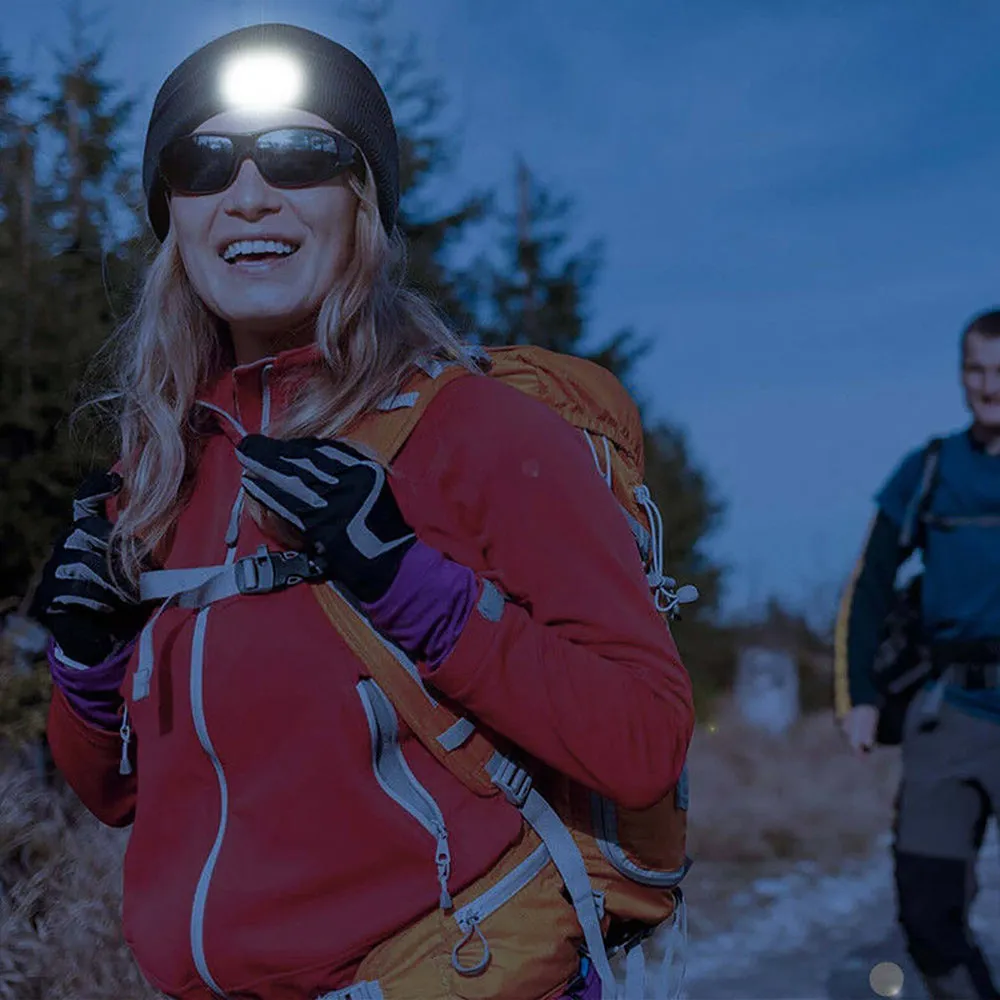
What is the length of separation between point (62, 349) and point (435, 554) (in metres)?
5.19

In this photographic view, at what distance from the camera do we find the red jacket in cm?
166

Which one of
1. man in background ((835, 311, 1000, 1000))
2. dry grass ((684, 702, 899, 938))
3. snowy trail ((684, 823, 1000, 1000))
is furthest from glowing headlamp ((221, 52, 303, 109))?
dry grass ((684, 702, 899, 938))

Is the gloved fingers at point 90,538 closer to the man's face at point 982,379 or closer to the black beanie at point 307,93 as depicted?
the black beanie at point 307,93

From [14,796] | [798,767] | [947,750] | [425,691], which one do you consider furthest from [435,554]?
[798,767]

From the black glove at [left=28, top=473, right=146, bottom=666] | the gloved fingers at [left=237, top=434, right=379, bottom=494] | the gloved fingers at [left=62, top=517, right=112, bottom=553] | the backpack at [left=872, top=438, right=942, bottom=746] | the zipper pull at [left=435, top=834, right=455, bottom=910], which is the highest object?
the gloved fingers at [left=237, top=434, right=379, bottom=494]

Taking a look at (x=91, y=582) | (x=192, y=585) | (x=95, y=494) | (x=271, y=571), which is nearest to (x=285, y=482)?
(x=271, y=571)

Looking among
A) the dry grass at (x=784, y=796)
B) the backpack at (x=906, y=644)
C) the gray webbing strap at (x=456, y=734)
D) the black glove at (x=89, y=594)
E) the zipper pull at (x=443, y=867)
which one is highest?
the black glove at (x=89, y=594)

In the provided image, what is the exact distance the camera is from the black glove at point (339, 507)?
1635mm

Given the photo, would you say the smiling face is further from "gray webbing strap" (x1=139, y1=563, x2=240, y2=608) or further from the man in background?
the man in background

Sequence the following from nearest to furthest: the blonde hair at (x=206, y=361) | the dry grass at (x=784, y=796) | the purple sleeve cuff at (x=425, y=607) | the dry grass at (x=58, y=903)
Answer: the purple sleeve cuff at (x=425, y=607)
the blonde hair at (x=206, y=361)
the dry grass at (x=58, y=903)
the dry grass at (x=784, y=796)

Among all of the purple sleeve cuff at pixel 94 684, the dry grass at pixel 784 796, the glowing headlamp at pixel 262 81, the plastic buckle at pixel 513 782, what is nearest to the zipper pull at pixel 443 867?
the plastic buckle at pixel 513 782

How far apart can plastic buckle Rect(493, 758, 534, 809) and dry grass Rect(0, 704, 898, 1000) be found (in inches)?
77.4

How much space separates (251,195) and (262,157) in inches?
2.1

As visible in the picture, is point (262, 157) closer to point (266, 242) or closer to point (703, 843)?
point (266, 242)
